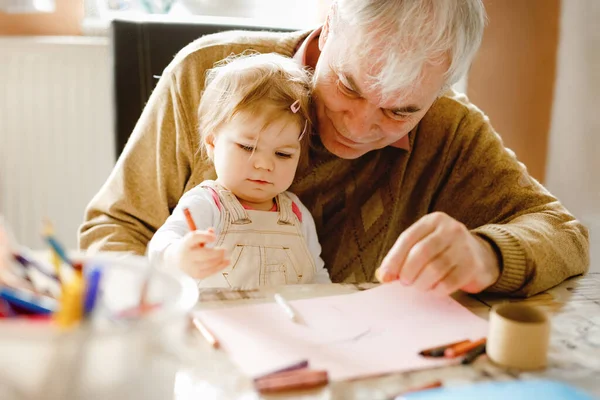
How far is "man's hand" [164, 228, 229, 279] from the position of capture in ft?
2.78

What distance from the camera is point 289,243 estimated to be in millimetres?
1148

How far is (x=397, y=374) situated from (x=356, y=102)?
602mm

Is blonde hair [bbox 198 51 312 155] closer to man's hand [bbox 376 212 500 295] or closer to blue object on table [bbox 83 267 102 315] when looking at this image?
man's hand [bbox 376 212 500 295]

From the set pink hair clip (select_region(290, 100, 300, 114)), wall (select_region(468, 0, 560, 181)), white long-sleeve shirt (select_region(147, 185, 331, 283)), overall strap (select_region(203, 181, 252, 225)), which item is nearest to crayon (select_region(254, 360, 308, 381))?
white long-sleeve shirt (select_region(147, 185, 331, 283))

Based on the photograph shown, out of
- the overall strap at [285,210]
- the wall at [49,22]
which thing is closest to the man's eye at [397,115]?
the overall strap at [285,210]

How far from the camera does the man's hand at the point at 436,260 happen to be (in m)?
0.88

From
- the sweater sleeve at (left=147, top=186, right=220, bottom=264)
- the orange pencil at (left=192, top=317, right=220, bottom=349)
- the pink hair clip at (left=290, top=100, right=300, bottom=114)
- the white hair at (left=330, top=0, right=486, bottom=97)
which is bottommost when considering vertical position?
the orange pencil at (left=192, top=317, right=220, bottom=349)

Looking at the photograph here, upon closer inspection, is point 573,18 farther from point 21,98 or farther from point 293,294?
point 21,98

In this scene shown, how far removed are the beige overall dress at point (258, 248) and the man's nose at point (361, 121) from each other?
0.65 ft

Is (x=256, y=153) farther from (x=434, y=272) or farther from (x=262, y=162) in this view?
(x=434, y=272)

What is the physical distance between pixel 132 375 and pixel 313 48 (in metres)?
0.96

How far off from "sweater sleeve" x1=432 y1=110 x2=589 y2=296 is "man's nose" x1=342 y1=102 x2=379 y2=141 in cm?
26

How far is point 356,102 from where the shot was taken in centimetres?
117

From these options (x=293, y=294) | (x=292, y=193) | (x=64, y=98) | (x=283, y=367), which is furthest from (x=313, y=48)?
(x=64, y=98)
